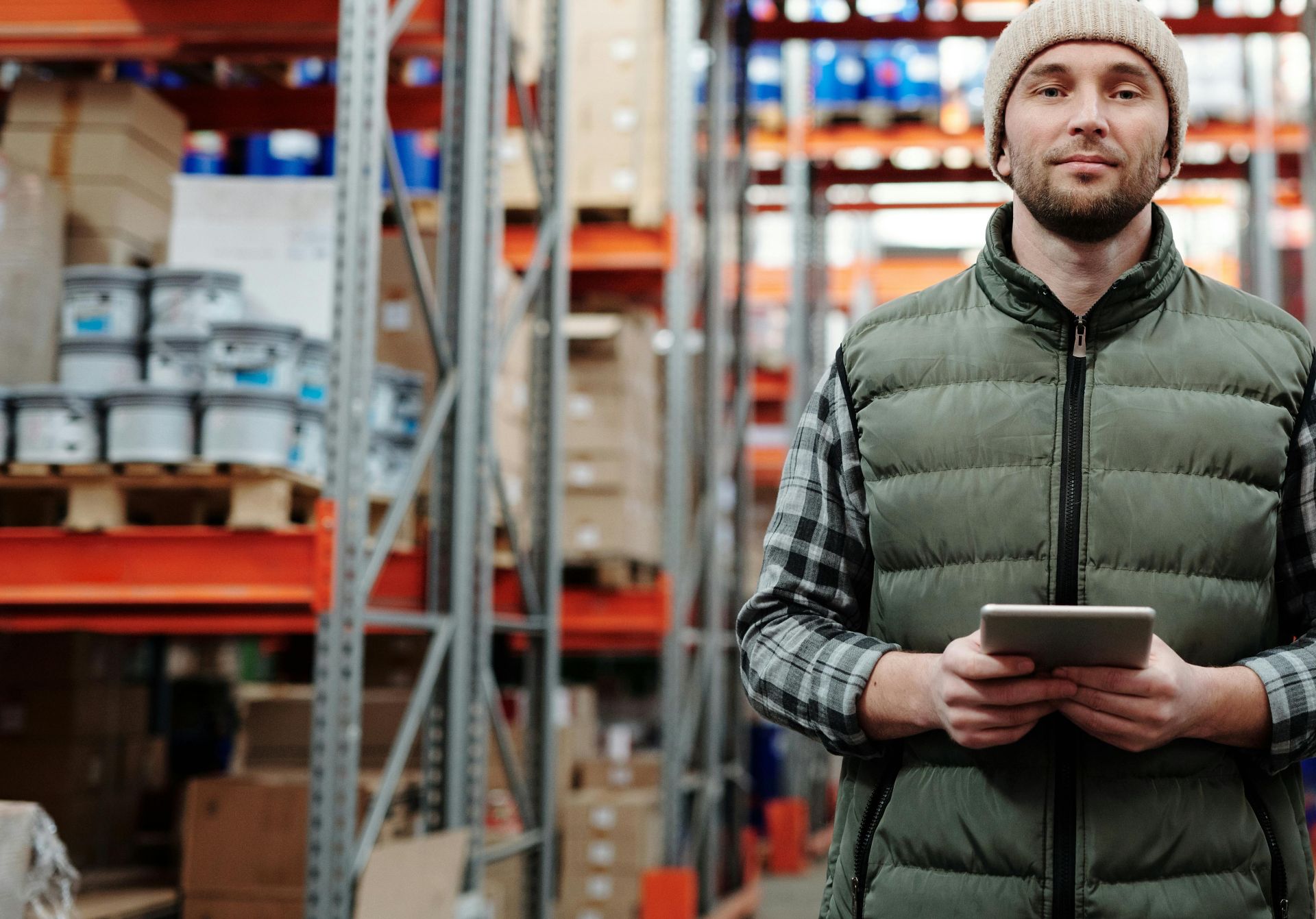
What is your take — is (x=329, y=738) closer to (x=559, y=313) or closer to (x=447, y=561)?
(x=447, y=561)

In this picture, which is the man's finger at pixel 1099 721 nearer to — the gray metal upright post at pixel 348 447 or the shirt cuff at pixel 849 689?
the shirt cuff at pixel 849 689

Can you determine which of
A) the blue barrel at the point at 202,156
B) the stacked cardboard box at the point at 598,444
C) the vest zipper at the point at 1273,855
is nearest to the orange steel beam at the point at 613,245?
the stacked cardboard box at the point at 598,444

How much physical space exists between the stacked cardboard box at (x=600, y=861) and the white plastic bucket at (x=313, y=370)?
10.1 feet

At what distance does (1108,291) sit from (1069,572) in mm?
310

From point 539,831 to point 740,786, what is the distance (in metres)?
3.58

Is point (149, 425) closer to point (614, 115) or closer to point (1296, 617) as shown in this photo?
point (1296, 617)

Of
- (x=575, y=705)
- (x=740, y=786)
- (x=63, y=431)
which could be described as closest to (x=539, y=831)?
(x=63, y=431)

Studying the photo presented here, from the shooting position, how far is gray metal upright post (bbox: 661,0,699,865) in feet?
20.6

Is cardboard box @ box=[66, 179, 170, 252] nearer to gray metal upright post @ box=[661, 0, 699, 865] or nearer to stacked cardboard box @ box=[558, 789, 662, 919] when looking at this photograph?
gray metal upright post @ box=[661, 0, 699, 865]

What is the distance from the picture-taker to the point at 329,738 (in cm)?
321

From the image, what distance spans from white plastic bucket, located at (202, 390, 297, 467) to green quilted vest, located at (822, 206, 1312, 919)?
7.56ft

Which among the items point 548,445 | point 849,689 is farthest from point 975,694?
point 548,445

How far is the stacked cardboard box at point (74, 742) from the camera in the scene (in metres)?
4.62

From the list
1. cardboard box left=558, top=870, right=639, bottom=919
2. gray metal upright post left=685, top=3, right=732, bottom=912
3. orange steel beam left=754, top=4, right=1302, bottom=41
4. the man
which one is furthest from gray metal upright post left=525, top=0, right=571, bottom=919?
the man
